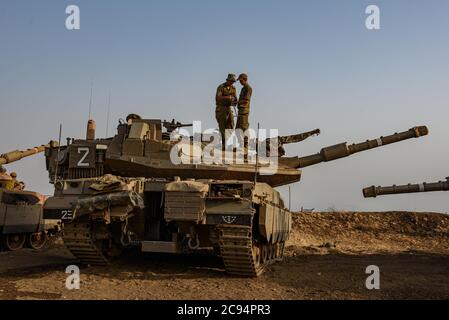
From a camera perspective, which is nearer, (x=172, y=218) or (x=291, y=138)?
(x=172, y=218)

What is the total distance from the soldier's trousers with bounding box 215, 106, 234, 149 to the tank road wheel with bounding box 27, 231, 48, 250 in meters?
10.1

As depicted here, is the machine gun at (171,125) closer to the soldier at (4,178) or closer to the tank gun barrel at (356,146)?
the tank gun barrel at (356,146)

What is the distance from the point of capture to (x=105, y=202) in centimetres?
916


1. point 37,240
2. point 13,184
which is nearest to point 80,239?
point 13,184

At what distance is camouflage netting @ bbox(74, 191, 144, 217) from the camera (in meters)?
9.16

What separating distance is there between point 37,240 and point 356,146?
12982 millimetres

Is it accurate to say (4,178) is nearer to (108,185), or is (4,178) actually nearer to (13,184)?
(13,184)

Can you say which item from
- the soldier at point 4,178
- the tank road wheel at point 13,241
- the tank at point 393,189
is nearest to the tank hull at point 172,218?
the tank at point 393,189

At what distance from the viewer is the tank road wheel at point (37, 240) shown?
61.8 feet

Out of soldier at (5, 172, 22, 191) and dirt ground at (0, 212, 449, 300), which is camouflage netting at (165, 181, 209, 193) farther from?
soldier at (5, 172, 22, 191)

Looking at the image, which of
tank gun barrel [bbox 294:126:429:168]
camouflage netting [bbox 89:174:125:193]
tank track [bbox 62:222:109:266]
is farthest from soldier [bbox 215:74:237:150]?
tank track [bbox 62:222:109:266]

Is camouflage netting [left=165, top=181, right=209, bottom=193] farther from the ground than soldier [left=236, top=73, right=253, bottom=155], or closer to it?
closer to it
